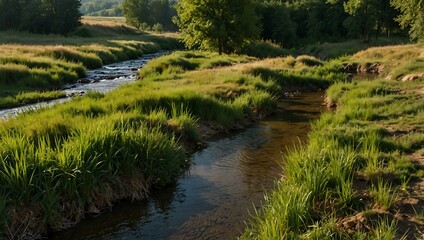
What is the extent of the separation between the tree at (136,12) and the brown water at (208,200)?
450ft

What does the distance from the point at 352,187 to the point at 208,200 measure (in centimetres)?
361

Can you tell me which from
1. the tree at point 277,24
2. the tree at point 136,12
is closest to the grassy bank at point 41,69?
the tree at point 277,24

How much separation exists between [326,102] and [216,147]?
11.6 meters

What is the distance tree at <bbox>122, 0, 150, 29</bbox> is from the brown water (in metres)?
137

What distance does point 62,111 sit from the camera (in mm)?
14914

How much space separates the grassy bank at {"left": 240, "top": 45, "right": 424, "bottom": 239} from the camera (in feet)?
24.3

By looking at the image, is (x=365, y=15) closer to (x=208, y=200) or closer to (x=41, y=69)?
(x=41, y=69)

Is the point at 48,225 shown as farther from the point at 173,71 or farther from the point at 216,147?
the point at 173,71

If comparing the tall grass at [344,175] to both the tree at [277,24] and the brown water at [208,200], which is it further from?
the tree at [277,24]

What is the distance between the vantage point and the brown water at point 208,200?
877 cm

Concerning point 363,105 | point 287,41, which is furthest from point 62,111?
point 287,41

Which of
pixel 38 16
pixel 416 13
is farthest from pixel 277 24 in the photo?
pixel 38 16

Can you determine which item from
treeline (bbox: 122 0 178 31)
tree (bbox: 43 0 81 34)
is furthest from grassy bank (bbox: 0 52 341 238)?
treeline (bbox: 122 0 178 31)

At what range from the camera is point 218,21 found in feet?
158
